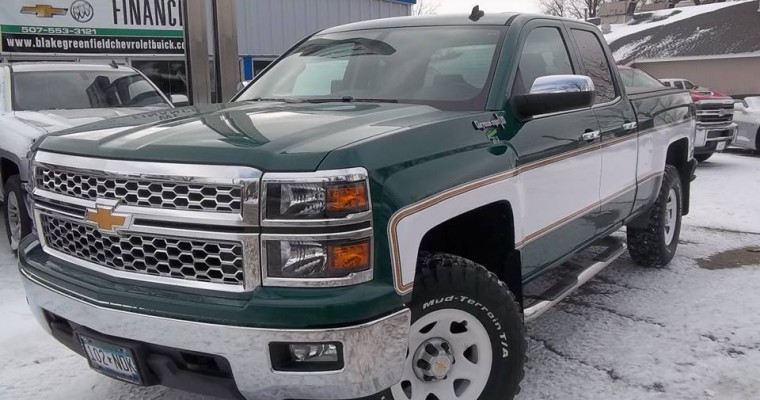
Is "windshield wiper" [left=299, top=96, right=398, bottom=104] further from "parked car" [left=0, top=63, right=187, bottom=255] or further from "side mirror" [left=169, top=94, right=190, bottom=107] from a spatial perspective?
"side mirror" [left=169, top=94, right=190, bottom=107]

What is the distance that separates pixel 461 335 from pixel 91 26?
42.1 ft

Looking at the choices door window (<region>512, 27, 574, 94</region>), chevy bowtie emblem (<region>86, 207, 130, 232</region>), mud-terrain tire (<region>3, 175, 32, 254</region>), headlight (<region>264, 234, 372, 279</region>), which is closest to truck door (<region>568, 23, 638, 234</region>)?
door window (<region>512, 27, 574, 94</region>)

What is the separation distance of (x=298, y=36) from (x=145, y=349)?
16.6 m

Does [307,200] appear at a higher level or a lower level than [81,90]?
lower

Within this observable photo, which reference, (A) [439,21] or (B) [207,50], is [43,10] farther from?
(A) [439,21]

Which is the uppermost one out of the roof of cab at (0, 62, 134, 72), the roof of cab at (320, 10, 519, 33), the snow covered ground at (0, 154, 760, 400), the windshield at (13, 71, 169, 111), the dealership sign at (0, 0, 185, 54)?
the dealership sign at (0, 0, 185, 54)

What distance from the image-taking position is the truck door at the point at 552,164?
329cm

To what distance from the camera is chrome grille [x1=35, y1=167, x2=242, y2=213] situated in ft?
7.52

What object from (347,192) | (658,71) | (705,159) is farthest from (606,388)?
(658,71)

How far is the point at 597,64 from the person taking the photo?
4.59 meters

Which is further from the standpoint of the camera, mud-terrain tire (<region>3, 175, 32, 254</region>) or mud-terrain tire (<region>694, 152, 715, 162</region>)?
mud-terrain tire (<region>694, 152, 715, 162</region>)

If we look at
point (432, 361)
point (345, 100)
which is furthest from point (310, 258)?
point (345, 100)

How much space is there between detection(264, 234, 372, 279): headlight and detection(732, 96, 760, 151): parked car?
566 inches

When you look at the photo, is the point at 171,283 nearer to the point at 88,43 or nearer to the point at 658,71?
the point at 88,43
